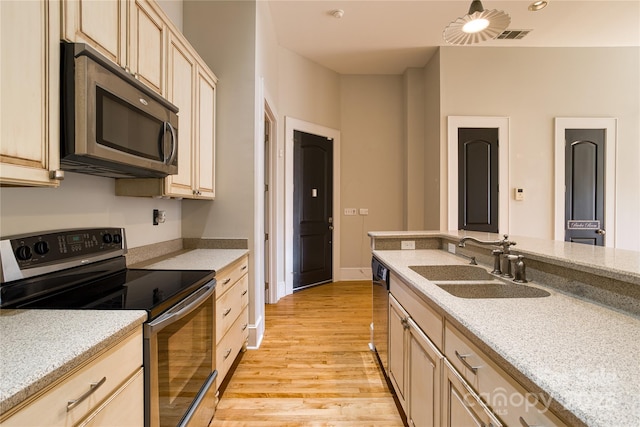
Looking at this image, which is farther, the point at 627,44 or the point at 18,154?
the point at 627,44

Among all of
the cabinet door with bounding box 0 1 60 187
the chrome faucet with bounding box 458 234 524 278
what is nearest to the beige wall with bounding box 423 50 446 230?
the chrome faucet with bounding box 458 234 524 278

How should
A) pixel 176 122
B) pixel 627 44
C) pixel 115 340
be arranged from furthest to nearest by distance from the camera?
pixel 627 44 < pixel 176 122 < pixel 115 340

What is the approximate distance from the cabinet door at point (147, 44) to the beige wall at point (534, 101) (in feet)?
10.7

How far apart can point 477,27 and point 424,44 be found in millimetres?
2129

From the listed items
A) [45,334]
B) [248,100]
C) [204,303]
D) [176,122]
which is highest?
[248,100]

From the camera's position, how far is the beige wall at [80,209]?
1.18m

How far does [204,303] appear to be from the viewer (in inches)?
61.5

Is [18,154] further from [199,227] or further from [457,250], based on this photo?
[457,250]

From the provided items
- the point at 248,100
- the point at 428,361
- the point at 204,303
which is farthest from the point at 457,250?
the point at 248,100

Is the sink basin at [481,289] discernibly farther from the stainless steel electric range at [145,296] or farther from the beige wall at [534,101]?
the beige wall at [534,101]

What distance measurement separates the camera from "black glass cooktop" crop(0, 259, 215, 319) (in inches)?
42.0

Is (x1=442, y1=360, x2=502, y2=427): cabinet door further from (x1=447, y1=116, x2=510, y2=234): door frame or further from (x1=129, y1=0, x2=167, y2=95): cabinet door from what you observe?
(x1=447, y1=116, x2=510, y2=234): door frame

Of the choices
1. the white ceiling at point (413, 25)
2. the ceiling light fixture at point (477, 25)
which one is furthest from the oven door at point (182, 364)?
the white ceiling at point (413, 25)

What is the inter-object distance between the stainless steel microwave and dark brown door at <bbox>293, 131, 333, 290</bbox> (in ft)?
8.47
